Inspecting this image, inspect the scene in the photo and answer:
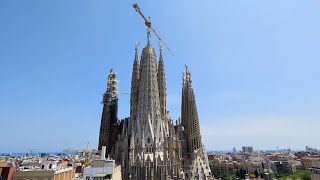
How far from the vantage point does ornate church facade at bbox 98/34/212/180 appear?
1793 inches

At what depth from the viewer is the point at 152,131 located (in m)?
50.2

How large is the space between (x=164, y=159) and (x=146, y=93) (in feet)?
49.3

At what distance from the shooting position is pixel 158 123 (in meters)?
51.9

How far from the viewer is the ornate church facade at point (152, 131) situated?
45.5 metres

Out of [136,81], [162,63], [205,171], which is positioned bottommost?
[205,171]

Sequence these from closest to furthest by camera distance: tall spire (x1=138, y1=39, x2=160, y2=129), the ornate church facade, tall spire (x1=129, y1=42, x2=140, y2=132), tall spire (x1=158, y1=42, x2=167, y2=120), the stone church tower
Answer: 1. the ornate church facade
2. tall spire (x1=138, y1=39, x2=160, y2=129)
3. tall spire (x1=129, y1=42, x2=140, y2=132)
4. tall spire (x1=158, y1=42, x2=167, y2=120)
5. the stone church tower

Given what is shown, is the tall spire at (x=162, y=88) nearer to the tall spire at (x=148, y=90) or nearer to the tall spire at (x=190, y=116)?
the tall spire at (x=148, y=90)

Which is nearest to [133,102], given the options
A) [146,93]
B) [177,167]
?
[146,93]

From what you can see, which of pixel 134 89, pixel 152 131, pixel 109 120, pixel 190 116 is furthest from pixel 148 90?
pixel 109 120

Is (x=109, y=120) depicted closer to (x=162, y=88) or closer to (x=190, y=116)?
(x=162, y=88)

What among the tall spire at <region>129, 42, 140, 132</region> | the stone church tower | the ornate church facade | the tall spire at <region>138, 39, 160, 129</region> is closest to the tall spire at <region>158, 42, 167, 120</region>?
the ornate church facade

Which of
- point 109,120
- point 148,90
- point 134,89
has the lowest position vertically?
point 109,120

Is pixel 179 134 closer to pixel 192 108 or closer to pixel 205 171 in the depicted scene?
pixel 192 108

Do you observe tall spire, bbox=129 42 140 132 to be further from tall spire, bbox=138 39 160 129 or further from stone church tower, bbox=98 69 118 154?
stone church tower, bbox=98 69 118 154
